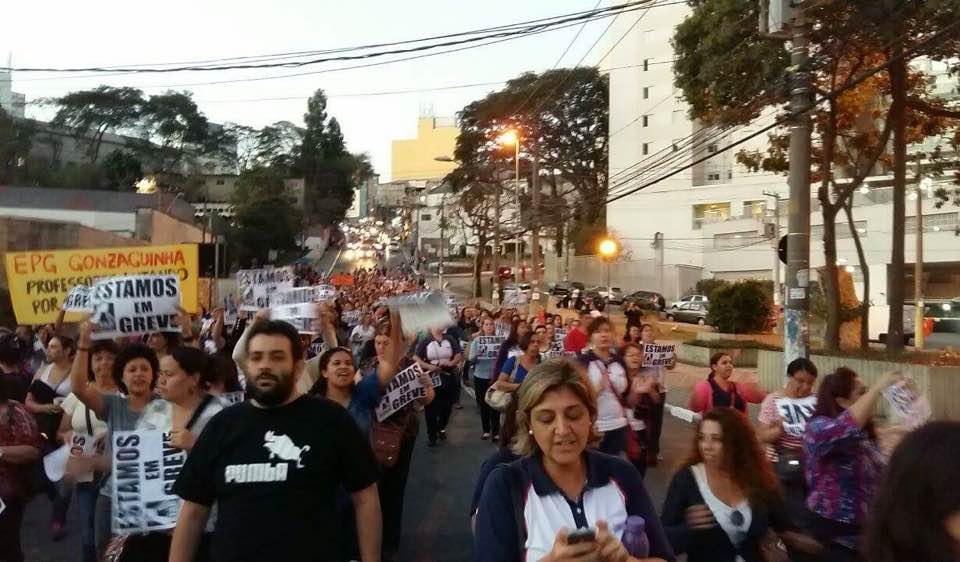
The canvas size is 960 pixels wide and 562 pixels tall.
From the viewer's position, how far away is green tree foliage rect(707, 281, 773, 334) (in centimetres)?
Answer: 2905

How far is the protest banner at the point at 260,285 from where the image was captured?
1041 cm

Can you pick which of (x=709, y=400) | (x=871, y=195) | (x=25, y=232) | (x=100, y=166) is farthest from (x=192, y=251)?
(x=100, y=166)

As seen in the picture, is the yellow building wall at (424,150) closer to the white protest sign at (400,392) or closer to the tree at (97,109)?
the tree at (97,109)

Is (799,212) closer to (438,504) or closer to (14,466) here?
(438,504)

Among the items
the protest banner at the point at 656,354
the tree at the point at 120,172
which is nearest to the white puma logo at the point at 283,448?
the protest banner at the point at 656,354

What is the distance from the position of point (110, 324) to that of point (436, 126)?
137 m

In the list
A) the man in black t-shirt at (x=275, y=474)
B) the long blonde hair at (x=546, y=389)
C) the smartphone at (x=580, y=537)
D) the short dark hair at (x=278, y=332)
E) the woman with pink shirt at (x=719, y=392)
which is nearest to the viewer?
the smartphone at (x=580, y=537)

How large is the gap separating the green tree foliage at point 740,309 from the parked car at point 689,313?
1317 centimetres

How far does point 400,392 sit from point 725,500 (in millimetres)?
3231

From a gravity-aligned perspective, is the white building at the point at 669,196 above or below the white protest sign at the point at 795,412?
above

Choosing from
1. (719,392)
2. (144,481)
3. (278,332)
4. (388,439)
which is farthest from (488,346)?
(278,332)

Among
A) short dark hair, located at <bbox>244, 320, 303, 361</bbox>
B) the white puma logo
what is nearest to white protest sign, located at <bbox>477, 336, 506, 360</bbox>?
short dark hair, located at <bbox>244, 320, 303, 361</bbox>

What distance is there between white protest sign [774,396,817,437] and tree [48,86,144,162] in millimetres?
85699

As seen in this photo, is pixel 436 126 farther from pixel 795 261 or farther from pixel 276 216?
pixel 795 261
